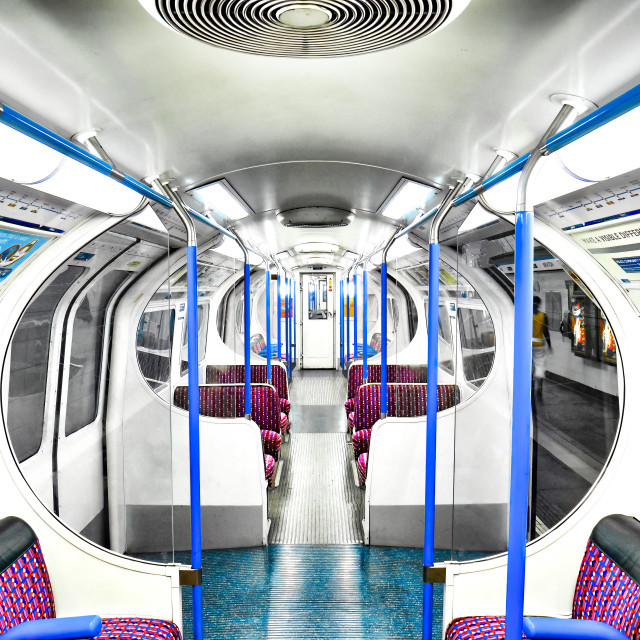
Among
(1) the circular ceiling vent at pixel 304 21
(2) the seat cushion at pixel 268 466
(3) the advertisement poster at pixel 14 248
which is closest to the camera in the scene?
(1) the circular ceiling vent at pixel 304 21

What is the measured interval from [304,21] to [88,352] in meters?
2.73

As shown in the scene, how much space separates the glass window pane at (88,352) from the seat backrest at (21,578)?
932mm

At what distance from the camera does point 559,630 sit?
1.85 meters

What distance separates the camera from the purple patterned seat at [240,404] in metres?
5.52

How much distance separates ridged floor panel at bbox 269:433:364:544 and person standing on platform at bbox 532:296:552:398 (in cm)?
202

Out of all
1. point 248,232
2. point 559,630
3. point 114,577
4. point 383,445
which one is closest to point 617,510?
point 559,630

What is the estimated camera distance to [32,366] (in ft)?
9.57

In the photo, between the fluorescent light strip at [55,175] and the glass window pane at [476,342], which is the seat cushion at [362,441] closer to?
the glass window pane at [476,342]

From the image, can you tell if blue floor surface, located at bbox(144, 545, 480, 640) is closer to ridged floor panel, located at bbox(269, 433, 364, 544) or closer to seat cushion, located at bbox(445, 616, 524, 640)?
ridged floor panel, located at bbox(269, 433, 364, 544)

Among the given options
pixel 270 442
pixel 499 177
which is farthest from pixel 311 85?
pixel 270 442

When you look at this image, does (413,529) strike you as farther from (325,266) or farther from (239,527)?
(325,266)

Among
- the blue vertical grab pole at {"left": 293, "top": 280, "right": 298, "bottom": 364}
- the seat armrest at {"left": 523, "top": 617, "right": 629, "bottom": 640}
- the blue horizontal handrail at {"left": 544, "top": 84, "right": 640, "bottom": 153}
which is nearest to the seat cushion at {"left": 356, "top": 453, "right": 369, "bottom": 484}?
the seat armrest at {"left": 523, "top": 617, "right": 629, "bottom": 640}

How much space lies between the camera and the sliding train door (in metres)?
13.2

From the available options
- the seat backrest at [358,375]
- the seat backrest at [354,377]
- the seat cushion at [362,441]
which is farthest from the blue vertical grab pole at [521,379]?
the seat backrest at [354,377]
